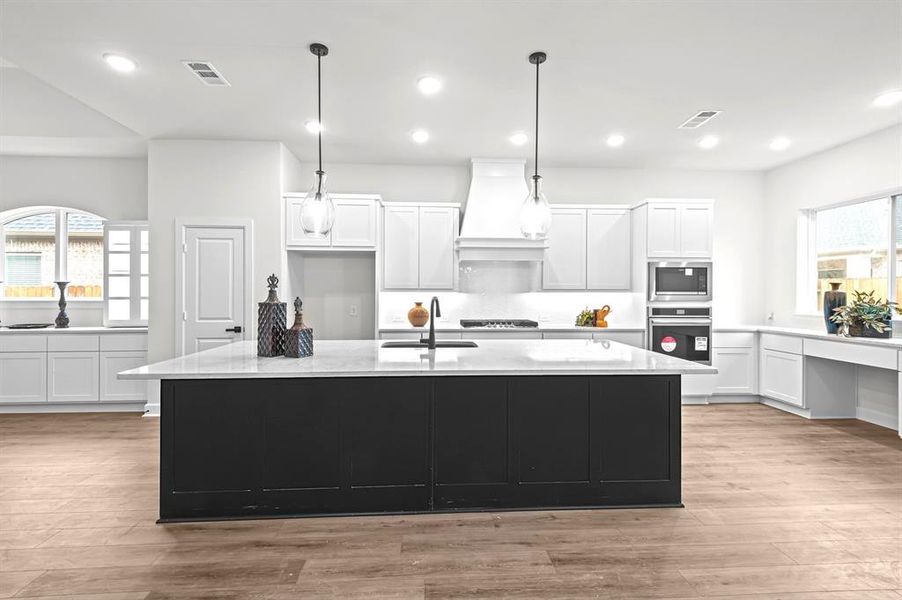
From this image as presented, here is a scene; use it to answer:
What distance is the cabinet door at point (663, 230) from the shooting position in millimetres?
5562

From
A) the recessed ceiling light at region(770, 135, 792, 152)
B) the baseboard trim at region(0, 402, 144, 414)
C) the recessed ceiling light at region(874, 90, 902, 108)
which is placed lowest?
the baseboard trim at region(0, 402, 144, 414)

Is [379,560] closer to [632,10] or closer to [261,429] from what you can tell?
[261,429]

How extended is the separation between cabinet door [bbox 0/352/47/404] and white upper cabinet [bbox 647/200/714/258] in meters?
6.65

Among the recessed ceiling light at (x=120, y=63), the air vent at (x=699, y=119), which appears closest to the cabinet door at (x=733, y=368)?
the air vent at (x=699, y=119)

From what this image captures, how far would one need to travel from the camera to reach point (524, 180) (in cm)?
579

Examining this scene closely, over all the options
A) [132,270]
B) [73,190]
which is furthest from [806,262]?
[73,190]

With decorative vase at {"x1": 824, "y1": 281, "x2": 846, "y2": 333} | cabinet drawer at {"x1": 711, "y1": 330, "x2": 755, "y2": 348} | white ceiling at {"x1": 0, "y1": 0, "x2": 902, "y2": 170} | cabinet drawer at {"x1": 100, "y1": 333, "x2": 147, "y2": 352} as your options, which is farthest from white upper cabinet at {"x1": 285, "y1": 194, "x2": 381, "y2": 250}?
decorative vase at {"x1": 824, "y1": 281, "x2": 846, "y2": 333}

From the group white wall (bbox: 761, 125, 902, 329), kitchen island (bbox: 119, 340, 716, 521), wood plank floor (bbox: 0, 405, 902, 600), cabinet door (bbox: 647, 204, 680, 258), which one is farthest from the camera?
cabinet door (bbox: 647, 204, 680, 258)

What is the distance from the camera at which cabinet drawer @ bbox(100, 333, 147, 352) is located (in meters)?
5.28

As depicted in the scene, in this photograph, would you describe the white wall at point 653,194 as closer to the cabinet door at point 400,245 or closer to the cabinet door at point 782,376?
the cabinet door at point 400,245

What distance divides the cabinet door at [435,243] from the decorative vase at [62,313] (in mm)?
3922

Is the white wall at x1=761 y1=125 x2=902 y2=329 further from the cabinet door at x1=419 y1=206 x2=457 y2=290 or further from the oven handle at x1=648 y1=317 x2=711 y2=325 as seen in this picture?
the cabinet door at x1=419 y1=206 x2=457 y2=290

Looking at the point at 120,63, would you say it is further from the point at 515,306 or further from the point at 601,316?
the point at 601,316

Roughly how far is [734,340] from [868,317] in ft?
4.55
